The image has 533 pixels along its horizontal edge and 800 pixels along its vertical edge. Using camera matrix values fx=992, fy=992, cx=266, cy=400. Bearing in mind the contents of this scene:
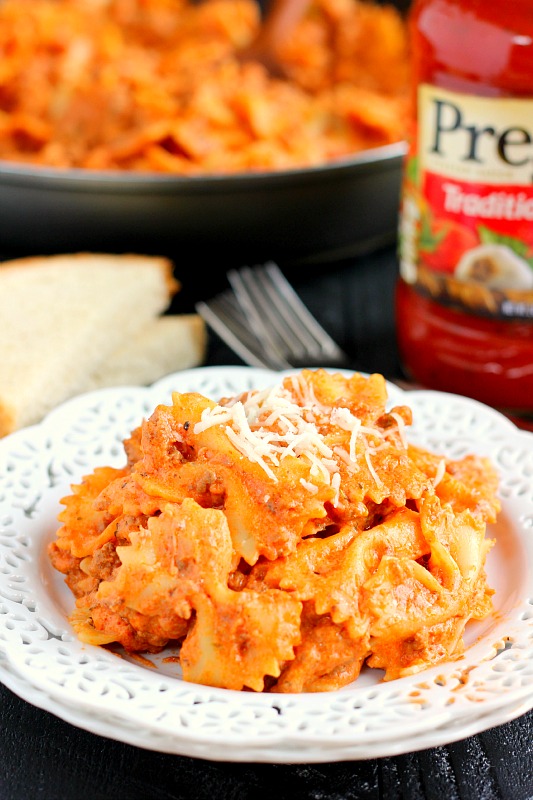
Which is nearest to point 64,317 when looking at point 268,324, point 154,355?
point 154,355

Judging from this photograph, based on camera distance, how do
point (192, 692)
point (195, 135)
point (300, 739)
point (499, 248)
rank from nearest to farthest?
1. point (300, 739)
2. point (192, 692)
3. point (499, 248)
4. point (195, 135)

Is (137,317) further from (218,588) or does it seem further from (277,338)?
(218,588)

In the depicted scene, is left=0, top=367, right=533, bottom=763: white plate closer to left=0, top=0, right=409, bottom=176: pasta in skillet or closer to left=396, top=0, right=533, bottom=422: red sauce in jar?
left=396, top=0, right=533, bottom=422: red sauce in jar

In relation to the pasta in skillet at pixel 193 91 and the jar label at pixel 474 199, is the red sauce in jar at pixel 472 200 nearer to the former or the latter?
the jar label at pixel 474 199

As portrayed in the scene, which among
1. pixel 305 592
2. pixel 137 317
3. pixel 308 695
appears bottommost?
pixel 137 317

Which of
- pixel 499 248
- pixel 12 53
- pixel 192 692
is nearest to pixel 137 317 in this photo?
pixel 499 248

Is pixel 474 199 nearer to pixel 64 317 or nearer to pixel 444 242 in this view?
pixel 444 242
